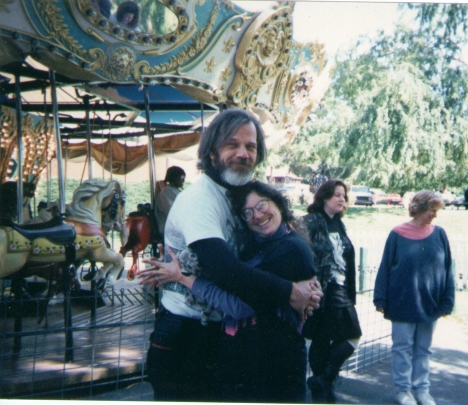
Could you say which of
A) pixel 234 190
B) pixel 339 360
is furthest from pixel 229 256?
pixel 339 360

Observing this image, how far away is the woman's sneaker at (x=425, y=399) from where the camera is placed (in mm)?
3107

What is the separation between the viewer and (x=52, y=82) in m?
3.94

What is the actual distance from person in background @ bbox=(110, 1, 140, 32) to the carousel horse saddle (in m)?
1.49

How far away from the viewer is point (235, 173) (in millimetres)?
1659

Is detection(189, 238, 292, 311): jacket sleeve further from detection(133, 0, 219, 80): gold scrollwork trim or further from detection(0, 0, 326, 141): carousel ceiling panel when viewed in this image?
detection(133, 0, 219, 80): gold scrollwork trim

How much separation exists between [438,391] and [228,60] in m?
2.83

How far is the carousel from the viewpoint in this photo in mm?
2924

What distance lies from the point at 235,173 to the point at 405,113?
10.6 metres

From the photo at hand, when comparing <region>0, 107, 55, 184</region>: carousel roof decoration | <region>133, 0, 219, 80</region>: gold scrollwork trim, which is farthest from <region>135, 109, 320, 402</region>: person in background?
<region>0, 107, 55, 184</region>: carousel roof decoration

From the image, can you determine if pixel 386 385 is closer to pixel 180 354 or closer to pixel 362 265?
pixel 362 265

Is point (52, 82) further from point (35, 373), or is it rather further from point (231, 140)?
point (231, 140)

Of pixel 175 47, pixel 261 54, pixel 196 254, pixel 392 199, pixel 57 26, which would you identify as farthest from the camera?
pixel 392 199

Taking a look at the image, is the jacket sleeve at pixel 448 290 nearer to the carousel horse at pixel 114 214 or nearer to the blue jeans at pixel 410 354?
the blue jeans at pixel 410 354

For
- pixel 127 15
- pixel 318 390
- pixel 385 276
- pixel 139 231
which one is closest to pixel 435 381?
pixel 385 276
